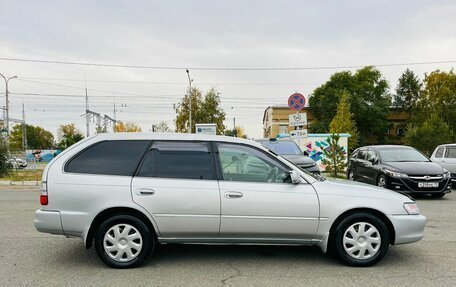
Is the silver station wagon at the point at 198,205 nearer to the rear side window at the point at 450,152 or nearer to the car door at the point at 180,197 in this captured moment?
the car door at the point at 180,197

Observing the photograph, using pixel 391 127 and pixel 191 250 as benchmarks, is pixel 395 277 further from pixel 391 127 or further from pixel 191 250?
pixel 391 127

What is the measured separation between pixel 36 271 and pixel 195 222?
6.29 ft

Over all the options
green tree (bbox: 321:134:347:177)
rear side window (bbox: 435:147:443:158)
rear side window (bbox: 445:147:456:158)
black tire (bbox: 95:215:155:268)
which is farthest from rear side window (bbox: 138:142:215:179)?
green tree (bbox: 321:134:347:177)

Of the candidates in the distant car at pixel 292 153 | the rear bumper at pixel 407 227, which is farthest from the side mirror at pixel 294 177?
the distant car at pixel 292 153

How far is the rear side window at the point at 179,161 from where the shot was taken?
4570 millimetres

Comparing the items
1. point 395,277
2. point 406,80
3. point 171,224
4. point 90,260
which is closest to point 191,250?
point 171,224

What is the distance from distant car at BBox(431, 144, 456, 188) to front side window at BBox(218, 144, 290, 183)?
11.3 meters

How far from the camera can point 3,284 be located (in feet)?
13.1

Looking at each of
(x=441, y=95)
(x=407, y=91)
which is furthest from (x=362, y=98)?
(x=407, y=91)

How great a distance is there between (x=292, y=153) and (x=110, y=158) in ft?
27.2

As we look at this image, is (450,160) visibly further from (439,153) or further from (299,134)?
(299,134)

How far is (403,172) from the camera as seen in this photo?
10125 mm

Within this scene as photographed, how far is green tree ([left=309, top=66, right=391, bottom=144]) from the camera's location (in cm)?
5697

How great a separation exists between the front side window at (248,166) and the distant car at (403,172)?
268 inches
